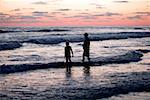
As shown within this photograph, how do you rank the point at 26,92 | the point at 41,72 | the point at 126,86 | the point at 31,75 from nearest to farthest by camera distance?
the point at 26,92
the point at 126,86
the point at 31,75
the point at 41,72

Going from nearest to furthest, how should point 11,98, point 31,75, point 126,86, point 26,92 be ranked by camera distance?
1. point 11,98
2. point 26,92
3. point 126,86
4. point 31,75

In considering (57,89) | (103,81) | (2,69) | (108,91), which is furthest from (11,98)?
(2,69)

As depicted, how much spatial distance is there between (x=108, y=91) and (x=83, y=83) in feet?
6.19

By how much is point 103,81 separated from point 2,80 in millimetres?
4597

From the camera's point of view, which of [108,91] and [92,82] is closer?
[108,91]

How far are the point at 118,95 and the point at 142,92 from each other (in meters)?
1.06

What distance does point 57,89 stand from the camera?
13016 mm

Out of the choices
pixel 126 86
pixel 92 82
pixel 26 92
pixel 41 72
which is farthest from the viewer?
pixel 41 72

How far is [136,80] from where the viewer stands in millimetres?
14859

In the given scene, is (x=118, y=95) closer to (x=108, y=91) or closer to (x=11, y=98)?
(x=108, y=91)

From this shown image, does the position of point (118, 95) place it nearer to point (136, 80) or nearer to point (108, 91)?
point (108, 91)

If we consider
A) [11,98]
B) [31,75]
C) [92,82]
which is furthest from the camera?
[31,75]

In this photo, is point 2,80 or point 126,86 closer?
point 126,86

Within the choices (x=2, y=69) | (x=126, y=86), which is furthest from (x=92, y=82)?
(x=2, y=69)
